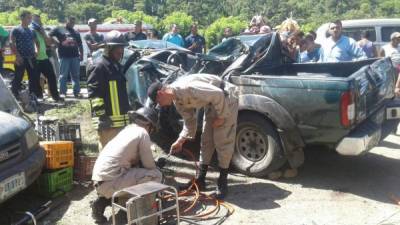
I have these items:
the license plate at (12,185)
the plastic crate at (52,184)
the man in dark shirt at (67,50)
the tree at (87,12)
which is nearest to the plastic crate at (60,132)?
the plastic crate at (52,184)

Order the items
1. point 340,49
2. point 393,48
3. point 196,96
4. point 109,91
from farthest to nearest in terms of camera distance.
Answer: point 393,48 < point 340,49 < point 109,91 < point 196,96

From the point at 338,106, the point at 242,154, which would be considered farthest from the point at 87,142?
the point at 338,106

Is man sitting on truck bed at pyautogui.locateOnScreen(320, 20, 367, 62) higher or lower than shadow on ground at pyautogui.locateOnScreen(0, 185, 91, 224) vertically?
higher

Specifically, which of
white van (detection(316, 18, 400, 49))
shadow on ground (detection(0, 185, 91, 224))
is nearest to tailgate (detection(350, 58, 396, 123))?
shadow on ground (detection(0, 185, 91, 224))

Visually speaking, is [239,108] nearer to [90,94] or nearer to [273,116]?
[273,116]

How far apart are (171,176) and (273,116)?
1.52m

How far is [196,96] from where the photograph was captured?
491 cm

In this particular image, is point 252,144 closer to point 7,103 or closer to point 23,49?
point 7,103

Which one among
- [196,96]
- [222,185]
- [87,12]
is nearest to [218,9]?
[87,12]

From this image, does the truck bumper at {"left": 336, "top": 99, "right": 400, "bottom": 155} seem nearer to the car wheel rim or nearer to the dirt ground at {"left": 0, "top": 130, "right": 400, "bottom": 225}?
the dirt ground at {"left": 0, "top": 130, "right": 400, "bottom": 225}

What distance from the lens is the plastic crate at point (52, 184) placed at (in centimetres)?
528

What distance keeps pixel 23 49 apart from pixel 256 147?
224 inches

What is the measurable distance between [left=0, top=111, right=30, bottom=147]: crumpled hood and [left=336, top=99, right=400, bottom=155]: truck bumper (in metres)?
3.23

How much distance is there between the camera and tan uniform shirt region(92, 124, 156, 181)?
177 inches
